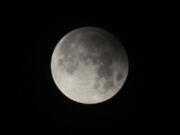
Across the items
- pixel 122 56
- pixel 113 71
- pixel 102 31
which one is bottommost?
pixel 113 71

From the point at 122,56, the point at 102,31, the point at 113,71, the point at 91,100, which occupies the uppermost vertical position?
the point at 102,31

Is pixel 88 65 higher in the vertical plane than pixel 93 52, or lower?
lower

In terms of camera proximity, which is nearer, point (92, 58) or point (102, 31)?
point (92, 58)

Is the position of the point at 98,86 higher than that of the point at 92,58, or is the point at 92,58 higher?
the point at 92,58

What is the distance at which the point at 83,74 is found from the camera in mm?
7422

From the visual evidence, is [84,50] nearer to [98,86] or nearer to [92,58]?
[92,58]

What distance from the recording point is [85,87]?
7504 millimetres

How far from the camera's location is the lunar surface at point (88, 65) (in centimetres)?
741

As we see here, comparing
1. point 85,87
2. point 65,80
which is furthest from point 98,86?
point 65,80

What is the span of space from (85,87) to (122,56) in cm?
120

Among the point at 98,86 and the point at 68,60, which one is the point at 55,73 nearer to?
the point at 68,60

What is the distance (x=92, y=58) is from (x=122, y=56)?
87 cm

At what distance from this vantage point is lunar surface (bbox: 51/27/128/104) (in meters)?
7.41

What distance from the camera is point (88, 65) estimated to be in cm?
734
